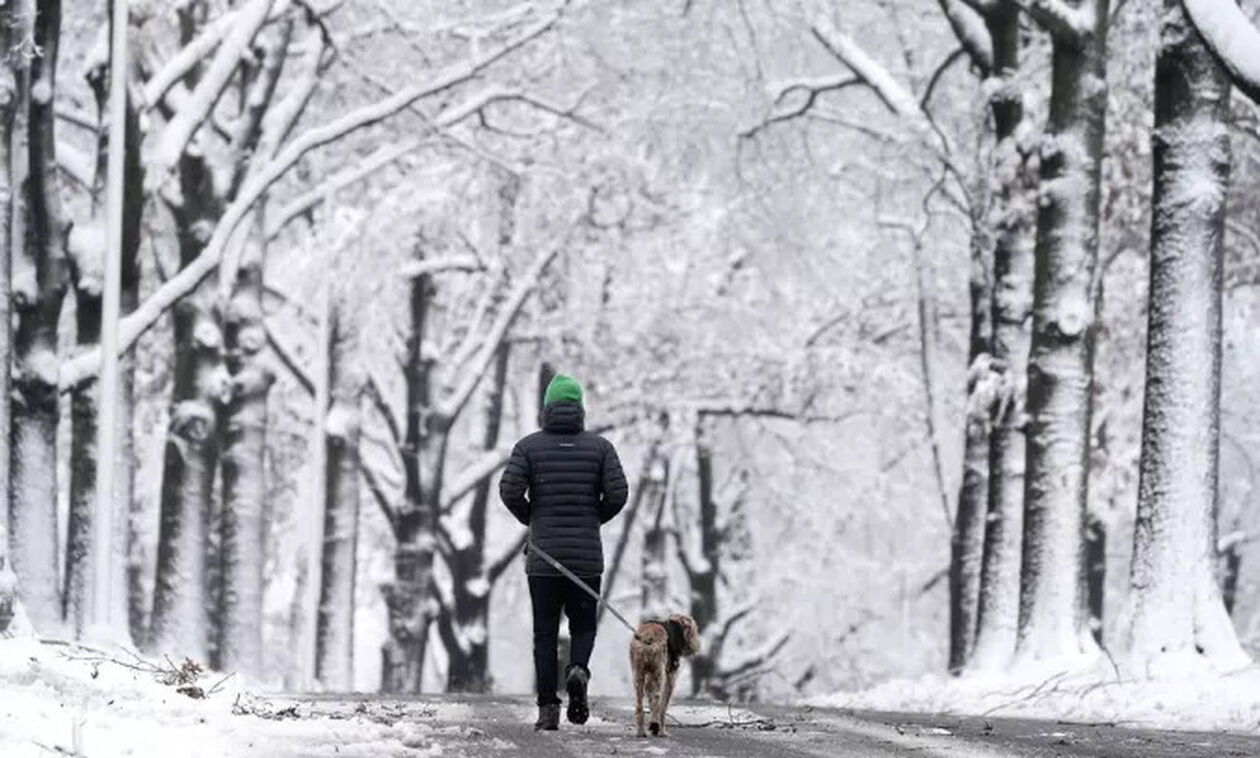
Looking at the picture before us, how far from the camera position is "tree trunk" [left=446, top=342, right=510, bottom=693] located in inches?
1565

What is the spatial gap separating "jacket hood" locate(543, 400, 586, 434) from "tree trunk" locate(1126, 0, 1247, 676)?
7557mm

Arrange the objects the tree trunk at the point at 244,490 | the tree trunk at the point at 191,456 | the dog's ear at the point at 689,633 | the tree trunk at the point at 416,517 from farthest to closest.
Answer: the tree trunk at the point at 416,517
the tree trunk at the point at 244,490
the tree trunk at the point at 191,456
the dog's ear at the point at 689,633

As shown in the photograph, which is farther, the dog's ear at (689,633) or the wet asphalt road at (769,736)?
the dog's ear at (689,633)

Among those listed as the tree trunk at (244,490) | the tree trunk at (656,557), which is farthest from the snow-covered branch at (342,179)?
the tree trunk at (656,557)

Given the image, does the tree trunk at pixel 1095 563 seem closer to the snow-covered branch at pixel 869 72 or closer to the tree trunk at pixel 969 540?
the tree trunk at pixel 969 540

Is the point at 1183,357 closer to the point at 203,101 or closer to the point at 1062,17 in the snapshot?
the point at 1062,17

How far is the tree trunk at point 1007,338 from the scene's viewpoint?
25.0 m

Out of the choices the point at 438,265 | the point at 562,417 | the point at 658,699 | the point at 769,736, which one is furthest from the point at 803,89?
the point at 658,699

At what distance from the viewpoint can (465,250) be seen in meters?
39.6

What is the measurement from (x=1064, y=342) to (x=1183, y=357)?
9.05ft

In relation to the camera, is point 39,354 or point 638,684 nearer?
point 638,684

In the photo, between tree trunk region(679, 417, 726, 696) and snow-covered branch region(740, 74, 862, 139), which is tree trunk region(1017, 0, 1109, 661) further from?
tree trunk region(679, 417, 726, 696)

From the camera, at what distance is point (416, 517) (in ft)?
127

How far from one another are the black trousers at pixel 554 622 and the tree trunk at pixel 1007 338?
11.7 metres
